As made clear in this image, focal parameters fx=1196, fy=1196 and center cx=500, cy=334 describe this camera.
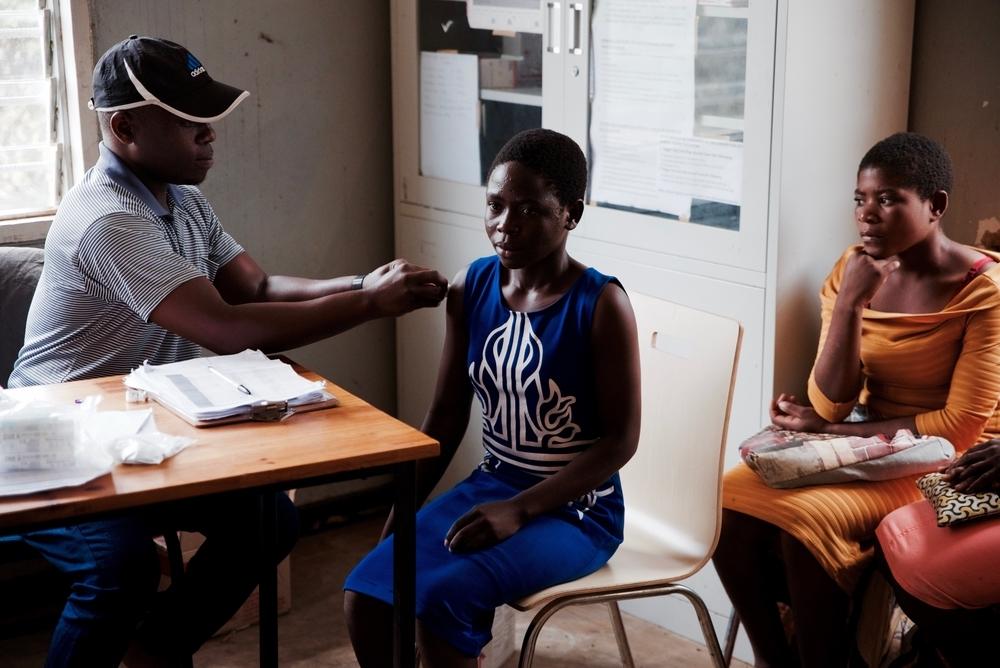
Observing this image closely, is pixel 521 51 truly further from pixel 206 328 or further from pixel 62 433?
pixel 62 433

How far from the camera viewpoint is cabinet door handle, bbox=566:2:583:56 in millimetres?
2961

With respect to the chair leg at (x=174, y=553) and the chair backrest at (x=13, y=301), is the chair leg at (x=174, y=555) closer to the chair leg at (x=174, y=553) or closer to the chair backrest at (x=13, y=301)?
the chair leg at (x=174, y=553)

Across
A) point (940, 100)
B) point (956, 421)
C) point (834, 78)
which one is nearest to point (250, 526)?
point (956, 421)

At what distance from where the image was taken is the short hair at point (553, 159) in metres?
2.11

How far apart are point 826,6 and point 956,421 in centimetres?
94

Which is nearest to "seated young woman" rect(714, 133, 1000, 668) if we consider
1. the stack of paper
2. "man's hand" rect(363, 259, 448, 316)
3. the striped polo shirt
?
"man's hand" rect(363, 259, 448, 316)

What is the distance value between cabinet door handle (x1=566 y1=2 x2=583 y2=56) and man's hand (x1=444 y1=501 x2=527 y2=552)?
1401 mm

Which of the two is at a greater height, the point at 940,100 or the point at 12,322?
the point at 940,100

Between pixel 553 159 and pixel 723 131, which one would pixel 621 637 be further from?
pixel 723 131

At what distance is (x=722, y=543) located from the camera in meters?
2.44

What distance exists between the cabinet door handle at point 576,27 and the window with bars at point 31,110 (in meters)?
1.33

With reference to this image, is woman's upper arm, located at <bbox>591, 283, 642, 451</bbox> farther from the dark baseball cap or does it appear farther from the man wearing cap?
the dark baseball cap

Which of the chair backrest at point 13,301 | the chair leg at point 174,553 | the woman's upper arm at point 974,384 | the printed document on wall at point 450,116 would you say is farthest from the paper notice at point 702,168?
the chair backrest at point 13,301

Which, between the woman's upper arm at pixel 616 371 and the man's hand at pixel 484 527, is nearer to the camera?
the man's hand at pixel 484 527
